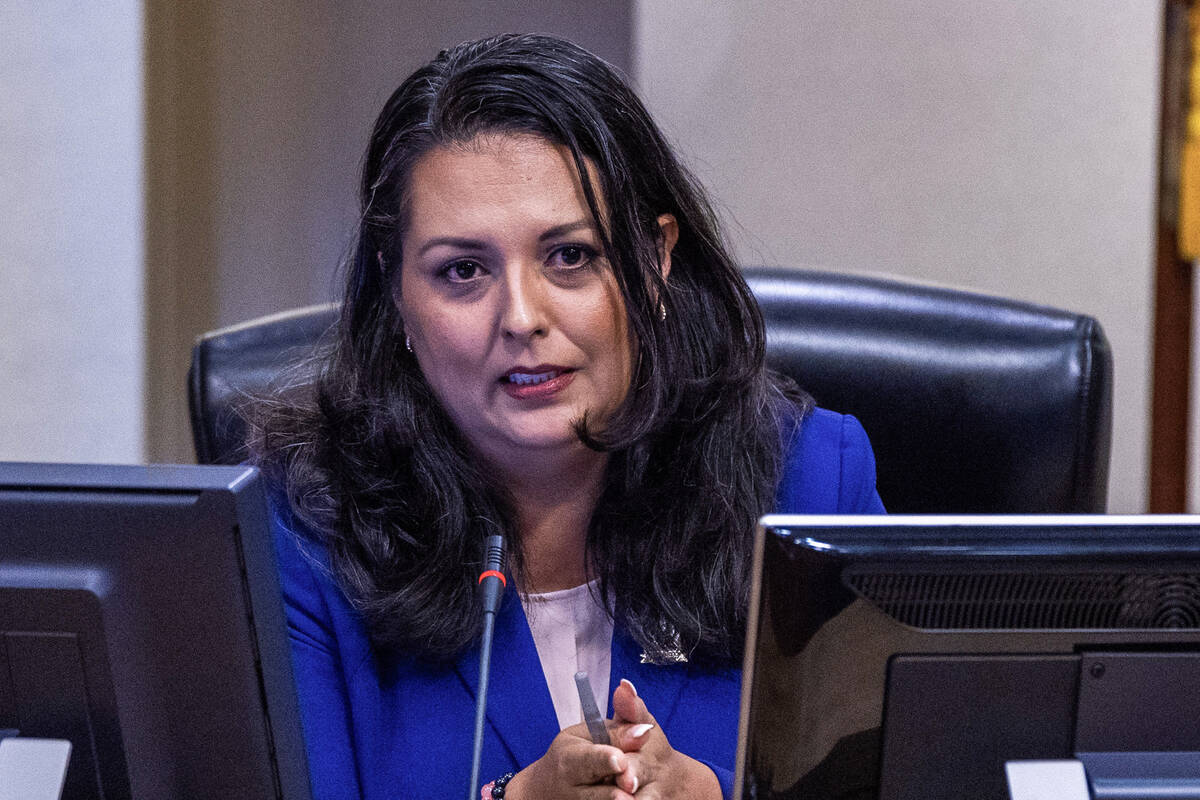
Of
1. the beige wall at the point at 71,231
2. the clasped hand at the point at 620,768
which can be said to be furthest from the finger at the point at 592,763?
the beige wall at the point at 71,231

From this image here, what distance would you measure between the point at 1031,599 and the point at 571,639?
76cm

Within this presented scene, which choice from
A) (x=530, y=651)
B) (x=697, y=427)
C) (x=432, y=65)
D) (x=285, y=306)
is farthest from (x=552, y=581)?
(x=285, y=306)

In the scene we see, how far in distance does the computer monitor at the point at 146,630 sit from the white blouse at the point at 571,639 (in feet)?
2.06

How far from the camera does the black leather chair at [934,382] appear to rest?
1423mm

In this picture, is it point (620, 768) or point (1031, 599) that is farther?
point (620, 768)

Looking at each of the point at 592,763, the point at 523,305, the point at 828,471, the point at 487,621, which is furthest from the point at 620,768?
the point at 828,471

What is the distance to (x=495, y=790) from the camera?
3.52 feet

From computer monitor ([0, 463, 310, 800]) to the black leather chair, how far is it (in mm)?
824

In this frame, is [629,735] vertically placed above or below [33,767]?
below

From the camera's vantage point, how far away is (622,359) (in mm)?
1284

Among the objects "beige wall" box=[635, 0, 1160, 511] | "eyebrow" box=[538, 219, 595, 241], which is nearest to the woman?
"eyebrow" box=[538, 219, 595, 241]

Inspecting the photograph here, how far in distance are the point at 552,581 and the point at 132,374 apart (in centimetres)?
156

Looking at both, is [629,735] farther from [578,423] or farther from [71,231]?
[71,231]

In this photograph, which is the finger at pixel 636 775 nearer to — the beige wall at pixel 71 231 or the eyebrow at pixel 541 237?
the eyebrow at pixel 541 237
